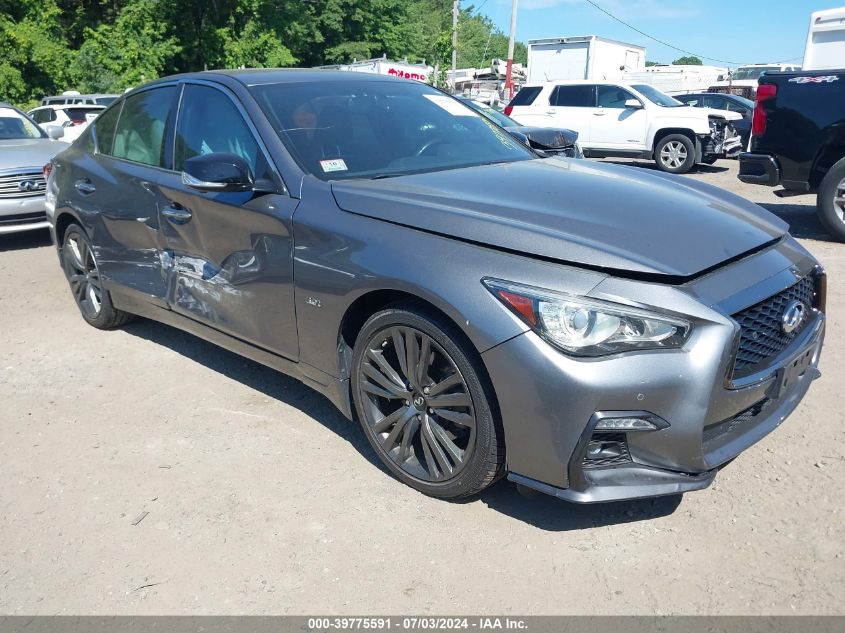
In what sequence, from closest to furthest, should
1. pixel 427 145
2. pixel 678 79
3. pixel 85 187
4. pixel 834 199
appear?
pixel 427 145, pixel 85 187, pixel 834 199, pixel 678 79

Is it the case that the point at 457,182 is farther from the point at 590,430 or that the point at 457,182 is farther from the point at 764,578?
the point at 764,578

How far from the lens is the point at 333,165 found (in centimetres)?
346

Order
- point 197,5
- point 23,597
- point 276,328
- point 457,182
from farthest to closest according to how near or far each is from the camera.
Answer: point 197,5
point 276,328
point 457,182
point 23,597

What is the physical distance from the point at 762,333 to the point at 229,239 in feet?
7.87

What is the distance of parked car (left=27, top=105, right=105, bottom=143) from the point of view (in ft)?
49.0

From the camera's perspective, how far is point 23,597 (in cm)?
263

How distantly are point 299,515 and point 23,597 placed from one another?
1.00 m

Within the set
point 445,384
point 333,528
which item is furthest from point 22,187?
point 445,384

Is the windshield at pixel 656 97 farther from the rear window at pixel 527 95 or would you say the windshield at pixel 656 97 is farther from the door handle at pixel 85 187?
the door handle at pixel 85 187

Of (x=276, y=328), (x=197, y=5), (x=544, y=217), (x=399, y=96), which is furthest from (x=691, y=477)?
(x=197, y=5)

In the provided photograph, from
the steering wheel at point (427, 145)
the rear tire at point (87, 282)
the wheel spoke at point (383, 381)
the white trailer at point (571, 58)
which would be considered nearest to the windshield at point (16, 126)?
the rear tire at point (87, 282)

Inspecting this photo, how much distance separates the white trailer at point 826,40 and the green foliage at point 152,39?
19.7m

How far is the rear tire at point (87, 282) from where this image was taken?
5.12 metres

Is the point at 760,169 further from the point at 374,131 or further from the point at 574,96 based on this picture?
the point at 574,96
